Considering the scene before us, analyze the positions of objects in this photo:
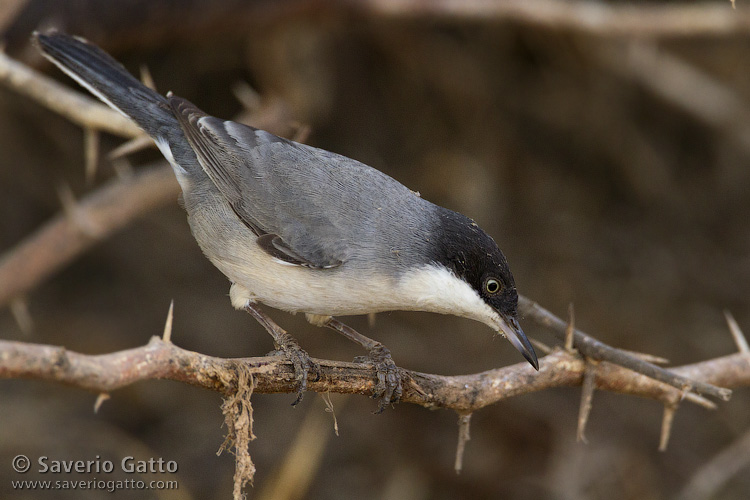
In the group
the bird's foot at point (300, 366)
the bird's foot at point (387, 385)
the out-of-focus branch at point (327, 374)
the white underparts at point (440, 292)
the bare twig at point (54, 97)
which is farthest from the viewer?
the bare twig at point (54, 97)

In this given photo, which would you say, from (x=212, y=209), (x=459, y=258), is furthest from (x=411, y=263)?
(x=212, y=209)

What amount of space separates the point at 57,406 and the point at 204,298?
156 centimetres

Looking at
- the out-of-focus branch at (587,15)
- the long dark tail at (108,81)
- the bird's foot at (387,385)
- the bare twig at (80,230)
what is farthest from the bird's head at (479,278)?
the out-of-focus branch at (587,15)

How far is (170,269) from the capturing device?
275 inches

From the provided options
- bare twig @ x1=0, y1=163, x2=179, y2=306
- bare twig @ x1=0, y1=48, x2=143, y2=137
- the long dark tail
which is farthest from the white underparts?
bare twig @ x1=0, y1=163, x2=179, y2=306

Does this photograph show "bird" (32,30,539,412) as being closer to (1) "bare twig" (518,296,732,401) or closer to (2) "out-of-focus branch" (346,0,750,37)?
(1) "bare twig" (518,296,732,401)

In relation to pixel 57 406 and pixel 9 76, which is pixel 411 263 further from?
pixel 57 406

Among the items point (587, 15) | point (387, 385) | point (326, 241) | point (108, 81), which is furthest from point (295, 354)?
point (587, 15)

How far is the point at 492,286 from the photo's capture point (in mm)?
→ 3053

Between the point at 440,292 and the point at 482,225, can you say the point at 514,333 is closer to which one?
the point at 440,292

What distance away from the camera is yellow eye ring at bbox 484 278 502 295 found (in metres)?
3.04

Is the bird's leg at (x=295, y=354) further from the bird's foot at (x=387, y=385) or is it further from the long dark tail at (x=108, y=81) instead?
the long dark tail at (x=108, y=81)

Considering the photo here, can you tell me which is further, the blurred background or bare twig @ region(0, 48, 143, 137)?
the blurred background

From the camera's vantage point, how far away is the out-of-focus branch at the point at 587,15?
538cm
